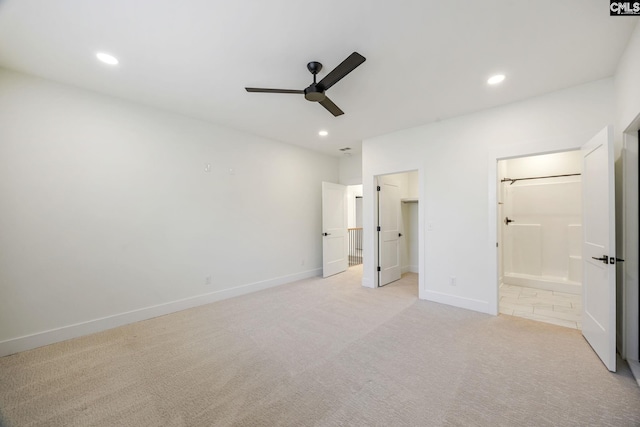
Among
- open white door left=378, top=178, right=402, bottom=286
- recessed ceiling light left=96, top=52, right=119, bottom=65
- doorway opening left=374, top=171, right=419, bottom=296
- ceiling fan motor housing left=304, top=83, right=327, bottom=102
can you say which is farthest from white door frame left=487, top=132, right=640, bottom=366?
recessed ceiling light left=96, top=52, right=119, bottom=65

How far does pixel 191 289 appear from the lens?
373cm

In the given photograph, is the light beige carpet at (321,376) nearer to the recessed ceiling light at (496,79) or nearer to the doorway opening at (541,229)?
the doorway opening at (541,229)

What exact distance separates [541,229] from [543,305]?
1681mm

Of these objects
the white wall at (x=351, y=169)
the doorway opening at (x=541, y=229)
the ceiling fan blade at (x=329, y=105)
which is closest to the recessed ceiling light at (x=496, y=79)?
the ceiling fan blade at (x=329, y=105)

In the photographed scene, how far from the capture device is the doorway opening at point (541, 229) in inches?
169

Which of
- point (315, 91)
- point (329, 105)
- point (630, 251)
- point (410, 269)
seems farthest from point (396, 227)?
point (315, 91)

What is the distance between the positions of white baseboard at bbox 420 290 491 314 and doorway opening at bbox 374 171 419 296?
403mm

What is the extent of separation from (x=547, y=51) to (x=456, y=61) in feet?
2.44

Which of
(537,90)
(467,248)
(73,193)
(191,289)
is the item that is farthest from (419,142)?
(73,193)

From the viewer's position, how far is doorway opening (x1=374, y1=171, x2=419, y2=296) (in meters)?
4.75

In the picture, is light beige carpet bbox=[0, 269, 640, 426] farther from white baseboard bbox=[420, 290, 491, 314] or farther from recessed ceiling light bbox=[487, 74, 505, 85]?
recessed ceiling light bbox=[487, 74, 505, 85]

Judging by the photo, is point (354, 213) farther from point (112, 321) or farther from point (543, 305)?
point (112, 321)

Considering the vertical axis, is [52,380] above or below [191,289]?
below

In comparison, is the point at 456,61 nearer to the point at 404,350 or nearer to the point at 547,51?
the point at 547,51
